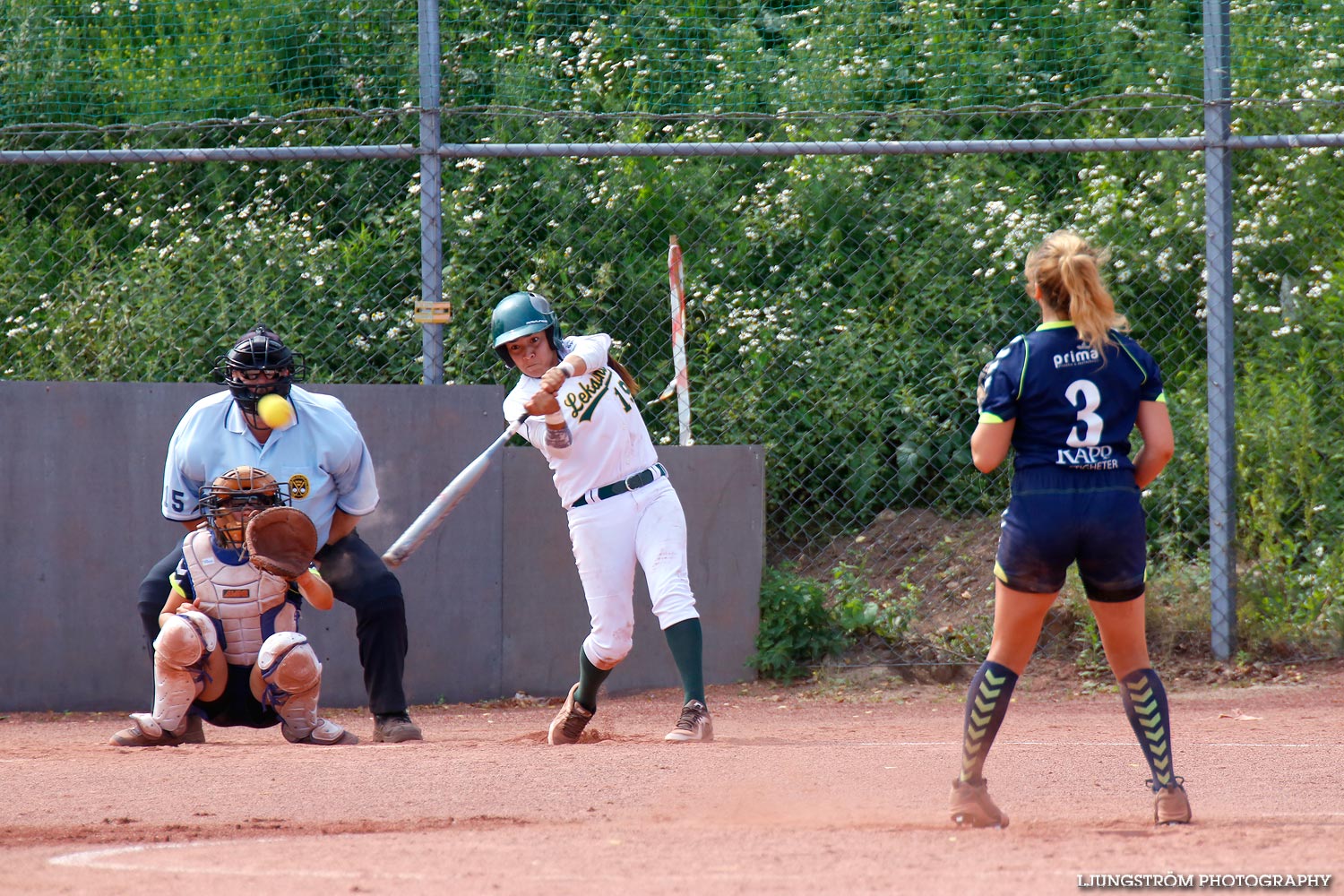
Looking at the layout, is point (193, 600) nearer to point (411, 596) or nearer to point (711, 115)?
point (411, 596)

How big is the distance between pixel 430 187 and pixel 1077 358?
13.9ft

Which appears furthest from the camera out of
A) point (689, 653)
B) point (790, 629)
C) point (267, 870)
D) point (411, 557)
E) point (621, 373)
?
point (790, 629)

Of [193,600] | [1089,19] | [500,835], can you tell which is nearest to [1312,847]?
[500,835]

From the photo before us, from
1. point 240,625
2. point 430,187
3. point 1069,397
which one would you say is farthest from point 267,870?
point 430,187

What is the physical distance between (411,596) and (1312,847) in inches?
184

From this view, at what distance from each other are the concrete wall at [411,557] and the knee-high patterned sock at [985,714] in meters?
3.56

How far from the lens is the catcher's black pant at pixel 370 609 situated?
214 inches

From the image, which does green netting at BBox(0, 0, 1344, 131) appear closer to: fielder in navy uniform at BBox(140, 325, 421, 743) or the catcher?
fielder in navy uniform at BBox(140, 325, 421, 743)

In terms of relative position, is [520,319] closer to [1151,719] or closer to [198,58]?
[1151,719]

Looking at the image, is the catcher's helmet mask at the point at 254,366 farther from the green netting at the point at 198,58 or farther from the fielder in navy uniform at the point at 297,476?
the green netting at the point at 198,58

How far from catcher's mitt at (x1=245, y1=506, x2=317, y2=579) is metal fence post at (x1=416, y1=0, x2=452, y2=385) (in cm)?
202

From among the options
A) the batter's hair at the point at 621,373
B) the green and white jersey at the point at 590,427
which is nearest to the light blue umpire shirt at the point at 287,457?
the green and white jersey at the point at 590,427

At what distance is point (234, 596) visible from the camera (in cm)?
515

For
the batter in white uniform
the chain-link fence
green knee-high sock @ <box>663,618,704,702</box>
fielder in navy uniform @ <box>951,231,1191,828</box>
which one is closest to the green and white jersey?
the batter in white uniform
